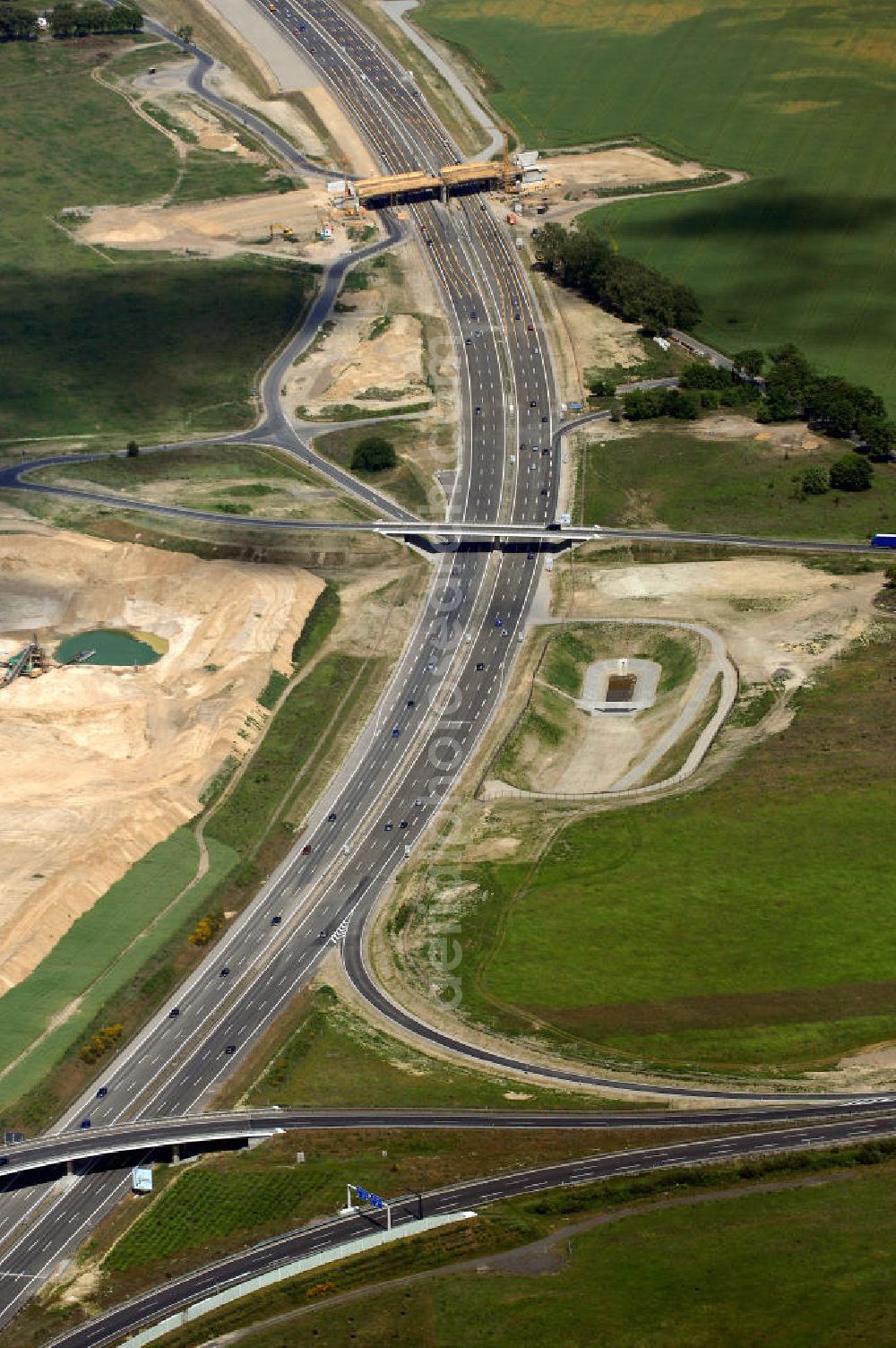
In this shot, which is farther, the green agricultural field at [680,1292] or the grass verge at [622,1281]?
the grass verge at [622,1281]

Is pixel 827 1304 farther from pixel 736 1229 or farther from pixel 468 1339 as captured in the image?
pixel 468 1339

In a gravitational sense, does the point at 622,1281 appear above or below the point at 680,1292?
above

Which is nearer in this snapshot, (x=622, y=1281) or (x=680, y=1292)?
(x=680, y=1292)

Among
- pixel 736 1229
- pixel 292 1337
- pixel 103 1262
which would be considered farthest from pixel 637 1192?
pixel 103 1262

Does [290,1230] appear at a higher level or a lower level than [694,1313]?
higher

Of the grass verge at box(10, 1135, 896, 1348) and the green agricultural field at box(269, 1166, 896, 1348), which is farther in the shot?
the grass verge at box(10, 1135, 896, 1348)

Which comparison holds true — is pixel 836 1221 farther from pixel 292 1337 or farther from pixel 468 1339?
pixel 292 1337

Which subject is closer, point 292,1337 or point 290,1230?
point 292,1337
